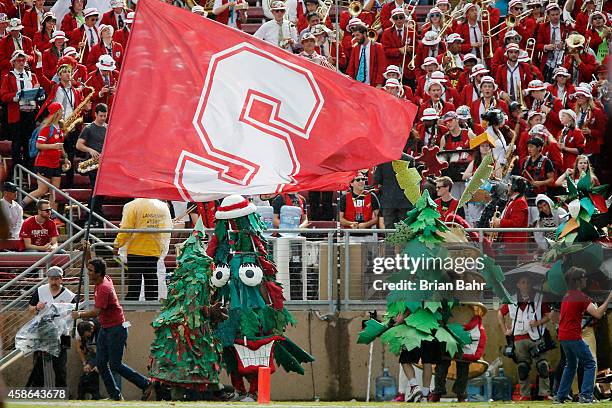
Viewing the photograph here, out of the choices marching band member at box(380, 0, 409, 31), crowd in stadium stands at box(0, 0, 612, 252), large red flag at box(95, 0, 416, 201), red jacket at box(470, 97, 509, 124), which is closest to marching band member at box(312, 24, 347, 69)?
crowd in stadium stands at box(0, 0, 612, 252)

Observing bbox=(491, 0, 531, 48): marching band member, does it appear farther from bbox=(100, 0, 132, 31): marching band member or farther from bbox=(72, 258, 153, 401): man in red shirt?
bbox=(72, 258, 153, 401): man in red shirt

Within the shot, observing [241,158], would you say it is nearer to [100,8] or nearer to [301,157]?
[301,157]

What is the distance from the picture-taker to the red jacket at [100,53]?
20.6m

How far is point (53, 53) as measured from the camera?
2053cm

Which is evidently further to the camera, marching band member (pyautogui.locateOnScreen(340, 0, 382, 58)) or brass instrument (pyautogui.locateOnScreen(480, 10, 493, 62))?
marching band member (pyautogui.locateOnScreen(340, 0, 382, 58))

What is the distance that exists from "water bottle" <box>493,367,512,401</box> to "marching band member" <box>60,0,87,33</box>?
9.42m

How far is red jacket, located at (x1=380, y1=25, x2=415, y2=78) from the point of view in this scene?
21.7 metres

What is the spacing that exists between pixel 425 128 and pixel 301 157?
5.59 metres

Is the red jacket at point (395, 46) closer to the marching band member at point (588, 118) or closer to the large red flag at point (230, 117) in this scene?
the marching band member at point (588, 118)

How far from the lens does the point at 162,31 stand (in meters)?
13.6

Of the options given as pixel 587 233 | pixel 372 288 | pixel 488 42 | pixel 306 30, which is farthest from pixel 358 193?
pixel 488 42

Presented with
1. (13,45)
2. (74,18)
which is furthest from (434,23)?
(13,45)

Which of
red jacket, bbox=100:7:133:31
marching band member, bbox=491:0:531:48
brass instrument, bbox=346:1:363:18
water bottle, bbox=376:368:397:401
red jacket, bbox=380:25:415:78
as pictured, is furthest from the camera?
brass instrument, bbox=346:1:363:18

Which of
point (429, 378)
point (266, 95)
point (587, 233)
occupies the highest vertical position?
point (266, 95)
